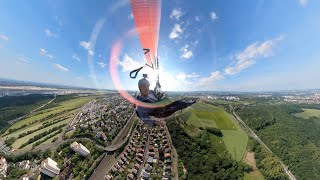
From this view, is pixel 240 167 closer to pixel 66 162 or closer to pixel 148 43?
pixel 66 162

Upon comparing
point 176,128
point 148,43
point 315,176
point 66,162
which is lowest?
point 315,176

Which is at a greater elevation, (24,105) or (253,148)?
(24,105)

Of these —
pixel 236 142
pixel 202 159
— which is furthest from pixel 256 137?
pixel 202 159

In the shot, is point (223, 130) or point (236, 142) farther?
point (223, 130)

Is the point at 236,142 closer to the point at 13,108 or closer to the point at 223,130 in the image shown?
the point at 223,130

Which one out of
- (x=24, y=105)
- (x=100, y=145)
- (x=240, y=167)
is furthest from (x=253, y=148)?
(x=24, y=105)

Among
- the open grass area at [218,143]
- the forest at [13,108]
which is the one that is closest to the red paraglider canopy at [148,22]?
the open grass area at [218,143]
